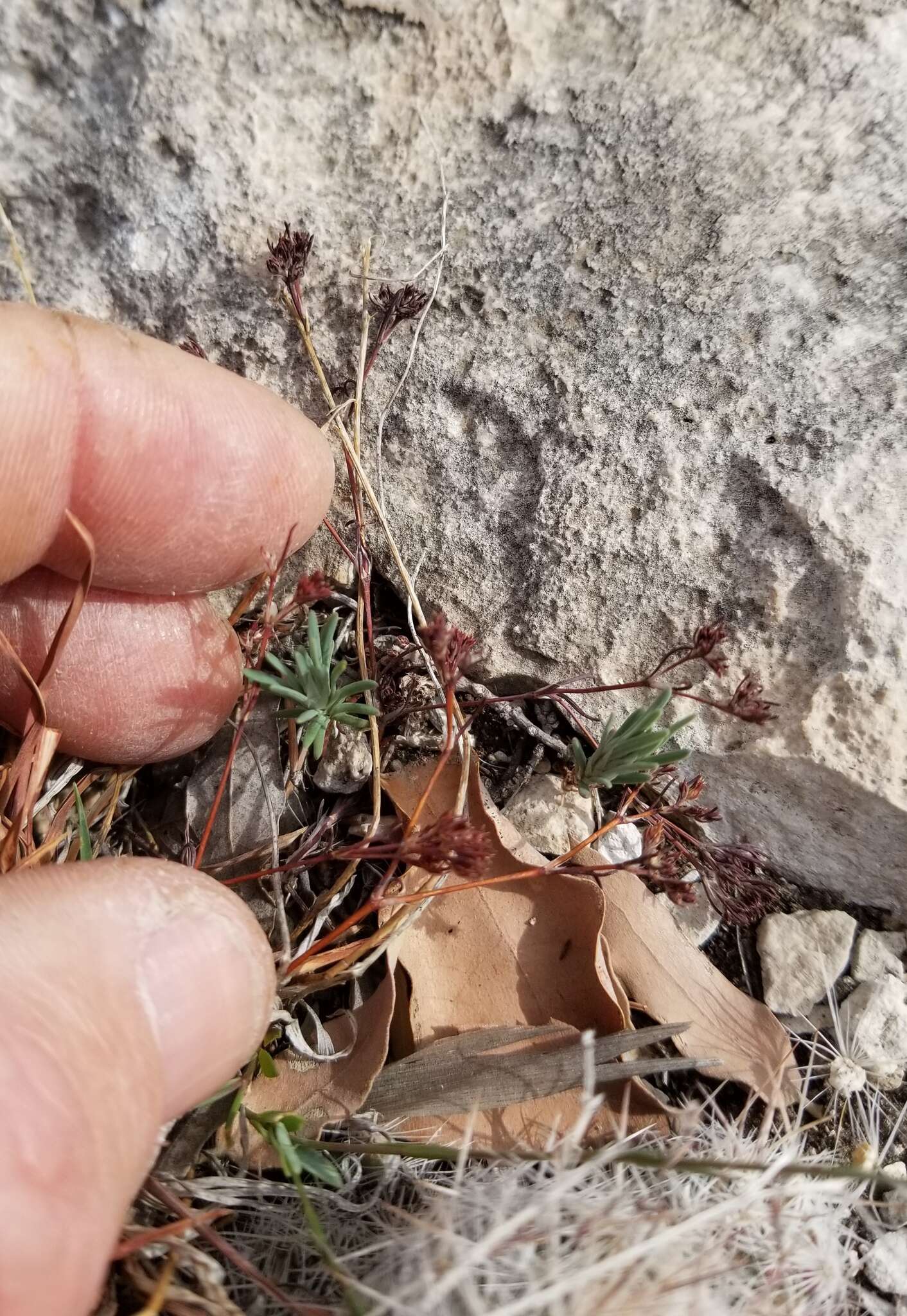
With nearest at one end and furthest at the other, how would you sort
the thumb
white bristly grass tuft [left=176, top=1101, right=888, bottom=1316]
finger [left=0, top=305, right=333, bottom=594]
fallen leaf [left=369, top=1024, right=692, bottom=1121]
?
the thumb → white bristly grass tuft [left=176, top=1101, right=888, bottom=1316] → finger [left=0, top=305, right=333, bottom=594] → fallen leaf [left=369, top=1024, right=692, bottom=1121]

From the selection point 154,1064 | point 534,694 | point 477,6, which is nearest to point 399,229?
point 477,6

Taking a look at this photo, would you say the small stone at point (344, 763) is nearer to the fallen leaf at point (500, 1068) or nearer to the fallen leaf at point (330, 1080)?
the fallen leaf at point (330, 1080)

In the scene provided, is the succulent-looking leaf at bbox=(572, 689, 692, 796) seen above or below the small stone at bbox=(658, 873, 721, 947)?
above

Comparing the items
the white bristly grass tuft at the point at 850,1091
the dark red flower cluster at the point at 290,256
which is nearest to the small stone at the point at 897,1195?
the white bristly grass tuft at the point at 850,1091

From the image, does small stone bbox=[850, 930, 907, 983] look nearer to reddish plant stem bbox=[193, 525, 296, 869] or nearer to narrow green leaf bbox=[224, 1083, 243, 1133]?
narrow green leaf bbox=[224, 1083, 243, 1133]

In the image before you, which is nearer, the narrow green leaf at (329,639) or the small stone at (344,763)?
the narrow green leaf at (329,639)

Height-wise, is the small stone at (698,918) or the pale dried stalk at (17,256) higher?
the pale dried stalk at (17,256)

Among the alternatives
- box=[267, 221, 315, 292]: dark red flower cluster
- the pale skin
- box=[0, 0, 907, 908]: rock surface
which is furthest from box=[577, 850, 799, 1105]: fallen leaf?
box=[267, 221, 315, 292]: dark red flower cluster
